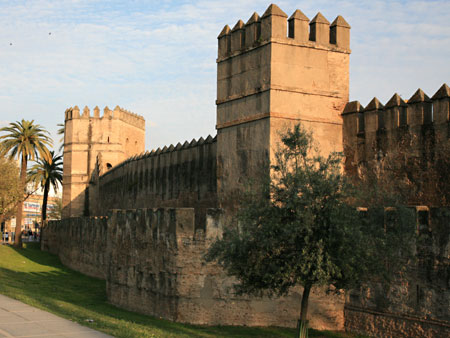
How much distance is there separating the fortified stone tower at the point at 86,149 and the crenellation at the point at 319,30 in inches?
1164

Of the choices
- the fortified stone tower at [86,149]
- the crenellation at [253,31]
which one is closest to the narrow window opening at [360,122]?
the crenellation at [253,31]

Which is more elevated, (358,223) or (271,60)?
Result: (271,60)

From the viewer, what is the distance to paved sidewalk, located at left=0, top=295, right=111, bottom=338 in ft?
32.0

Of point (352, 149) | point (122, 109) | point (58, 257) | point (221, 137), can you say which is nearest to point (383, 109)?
point (352, 149)

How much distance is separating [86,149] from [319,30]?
3102 centimetres

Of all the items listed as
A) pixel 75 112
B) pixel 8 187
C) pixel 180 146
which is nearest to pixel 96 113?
pixel 75 112

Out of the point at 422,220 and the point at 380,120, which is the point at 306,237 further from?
the point at 380,120

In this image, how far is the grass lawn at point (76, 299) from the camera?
41.7 feet

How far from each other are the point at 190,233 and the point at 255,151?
2747mm

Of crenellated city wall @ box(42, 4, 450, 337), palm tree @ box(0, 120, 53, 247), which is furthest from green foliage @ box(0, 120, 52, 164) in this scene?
crenellated city wall @ box(42, 4, 450, 337)

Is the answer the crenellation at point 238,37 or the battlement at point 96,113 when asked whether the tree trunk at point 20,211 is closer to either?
the battlement at point 96,113

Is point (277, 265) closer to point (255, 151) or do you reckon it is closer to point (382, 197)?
point (382, 197)

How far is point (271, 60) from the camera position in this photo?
16031 millimetres

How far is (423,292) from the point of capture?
12867 millimetres
